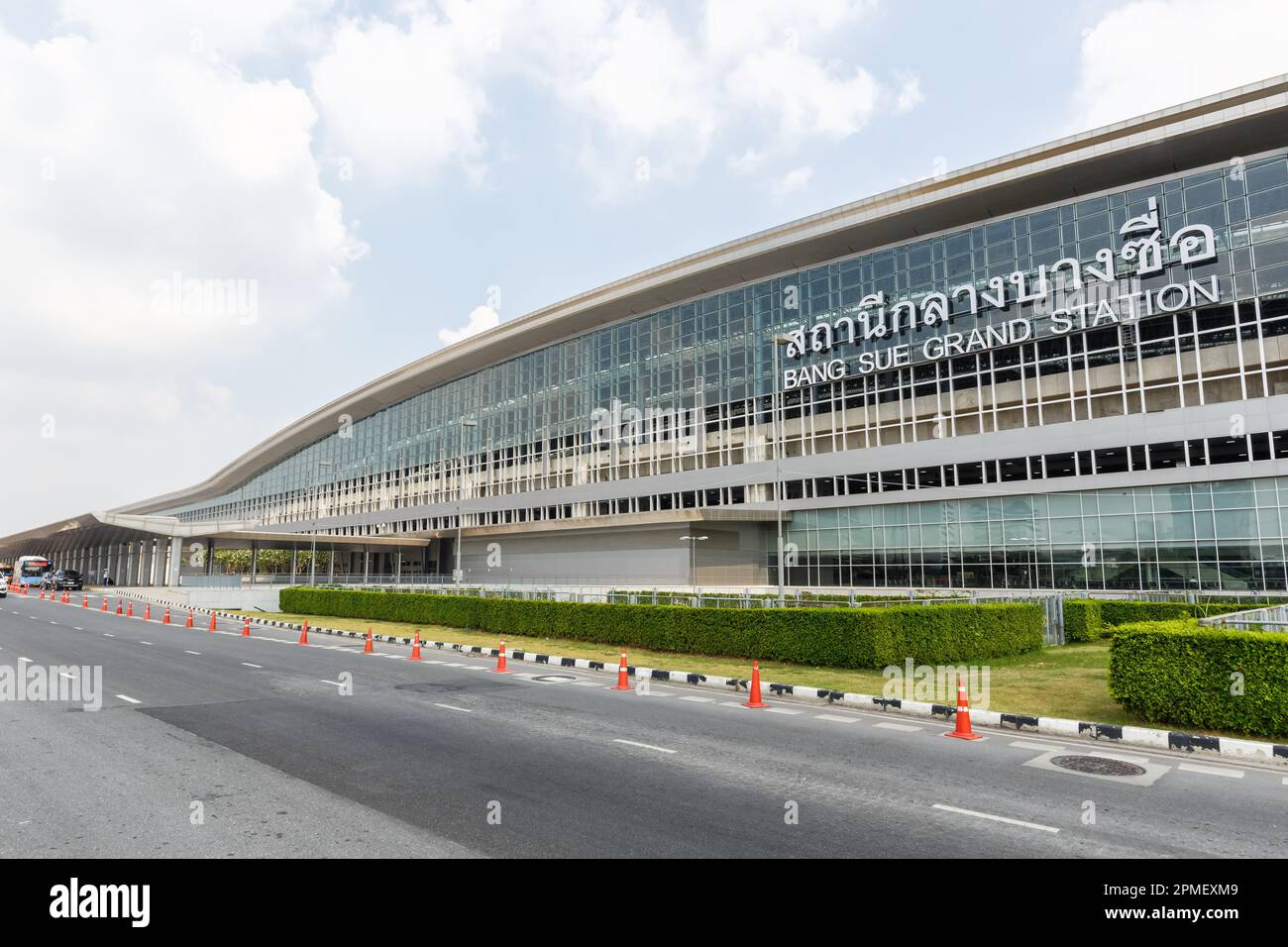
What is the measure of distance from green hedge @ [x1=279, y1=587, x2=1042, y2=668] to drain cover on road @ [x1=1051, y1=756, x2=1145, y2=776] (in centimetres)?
717

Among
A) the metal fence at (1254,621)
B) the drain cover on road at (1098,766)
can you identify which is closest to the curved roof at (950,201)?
the metal fence at (1254,621)

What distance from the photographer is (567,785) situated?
7516 mm

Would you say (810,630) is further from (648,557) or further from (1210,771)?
(648,557)

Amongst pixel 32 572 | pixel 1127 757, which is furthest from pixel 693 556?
pixel 32 572

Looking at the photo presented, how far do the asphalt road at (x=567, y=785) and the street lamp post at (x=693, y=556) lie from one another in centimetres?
3205

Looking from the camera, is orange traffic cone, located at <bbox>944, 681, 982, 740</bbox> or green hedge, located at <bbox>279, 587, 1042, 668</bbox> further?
green hedge, located at <bbox>279, 587, 1042, 668</bbox>

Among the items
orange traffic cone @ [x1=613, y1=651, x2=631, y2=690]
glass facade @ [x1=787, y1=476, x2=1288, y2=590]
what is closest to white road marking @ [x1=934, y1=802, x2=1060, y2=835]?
orange traffic cone @ [x1=613, y1=651, x2=631, y2=690]

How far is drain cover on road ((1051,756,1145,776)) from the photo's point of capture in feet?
28.6

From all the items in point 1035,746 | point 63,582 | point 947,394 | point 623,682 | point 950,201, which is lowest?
point 1035,746

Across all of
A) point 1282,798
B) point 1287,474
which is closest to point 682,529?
point 1287,474

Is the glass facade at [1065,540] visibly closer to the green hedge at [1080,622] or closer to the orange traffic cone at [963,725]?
the green hedge at [1080,622]

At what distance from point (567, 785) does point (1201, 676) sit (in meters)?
9.06

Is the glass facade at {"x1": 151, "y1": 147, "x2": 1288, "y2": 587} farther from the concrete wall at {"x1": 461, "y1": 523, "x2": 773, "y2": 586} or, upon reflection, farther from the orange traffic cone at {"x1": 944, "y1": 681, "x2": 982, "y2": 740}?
the orange traffic cone at {"x1": 944, "y1": 681, "x2": 982, "y2": 740}
